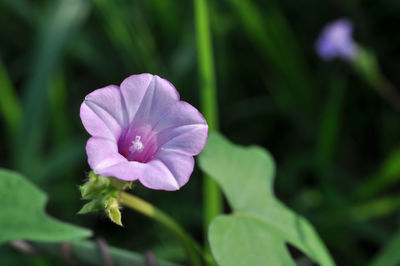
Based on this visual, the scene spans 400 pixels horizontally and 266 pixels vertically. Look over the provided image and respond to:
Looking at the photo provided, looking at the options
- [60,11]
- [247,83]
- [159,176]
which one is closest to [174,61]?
[247,83]

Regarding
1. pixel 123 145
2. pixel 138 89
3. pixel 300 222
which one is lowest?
pixel 300 222

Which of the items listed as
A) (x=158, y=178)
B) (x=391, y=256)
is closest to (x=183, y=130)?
(x=158, y=178)

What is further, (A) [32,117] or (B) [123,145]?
(A) [32,117]

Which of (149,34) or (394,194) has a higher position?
(149,34)

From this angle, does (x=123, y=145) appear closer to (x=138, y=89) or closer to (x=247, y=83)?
(x=138, y=89)

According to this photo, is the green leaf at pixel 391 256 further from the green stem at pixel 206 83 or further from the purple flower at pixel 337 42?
the purple flower at pixel 337 42

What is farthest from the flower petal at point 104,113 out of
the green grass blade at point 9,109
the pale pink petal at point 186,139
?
the green grass blade at point 9,109

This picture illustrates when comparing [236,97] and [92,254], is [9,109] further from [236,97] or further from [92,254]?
[92,254]
